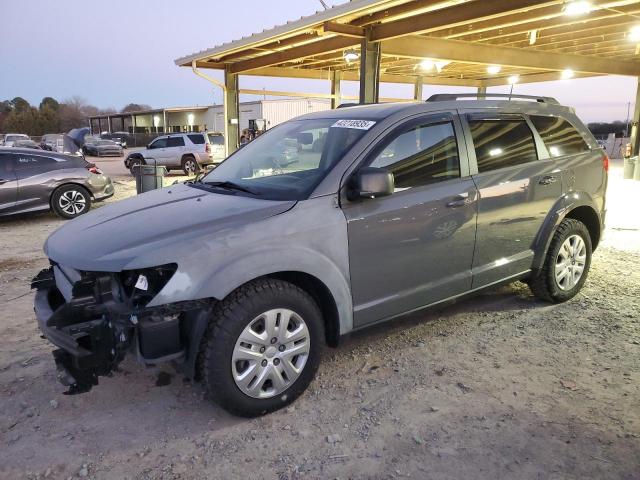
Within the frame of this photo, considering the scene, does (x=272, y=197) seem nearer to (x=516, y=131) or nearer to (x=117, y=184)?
(x=516, y=131)

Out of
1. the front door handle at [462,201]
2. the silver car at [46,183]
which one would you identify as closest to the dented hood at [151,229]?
the front door handle at [462,201]

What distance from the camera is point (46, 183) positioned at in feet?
30.1

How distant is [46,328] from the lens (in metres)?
2.83

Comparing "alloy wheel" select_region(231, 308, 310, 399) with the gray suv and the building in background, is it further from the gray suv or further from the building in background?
the building in background

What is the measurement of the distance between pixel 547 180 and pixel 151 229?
3245 mm

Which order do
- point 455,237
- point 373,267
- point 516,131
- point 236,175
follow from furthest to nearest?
point 516,131, point 236,175, point 455,237, point 373,267

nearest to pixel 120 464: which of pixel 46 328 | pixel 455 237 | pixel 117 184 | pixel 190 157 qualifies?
pixel 46 328

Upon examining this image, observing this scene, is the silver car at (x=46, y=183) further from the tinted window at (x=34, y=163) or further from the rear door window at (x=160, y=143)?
the rear door window at (x=160, y=143)

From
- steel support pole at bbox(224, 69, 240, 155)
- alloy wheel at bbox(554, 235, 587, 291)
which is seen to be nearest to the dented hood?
Answer: alloy wheel at bbox(554, 235, 587, 291)

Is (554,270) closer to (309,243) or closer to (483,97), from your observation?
(483,97)

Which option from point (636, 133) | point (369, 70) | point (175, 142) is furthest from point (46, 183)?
point (636, 133)

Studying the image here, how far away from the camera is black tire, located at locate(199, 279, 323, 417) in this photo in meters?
2.72

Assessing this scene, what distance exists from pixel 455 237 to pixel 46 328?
2714mm

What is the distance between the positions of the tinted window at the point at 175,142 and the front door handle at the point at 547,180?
683 inches
